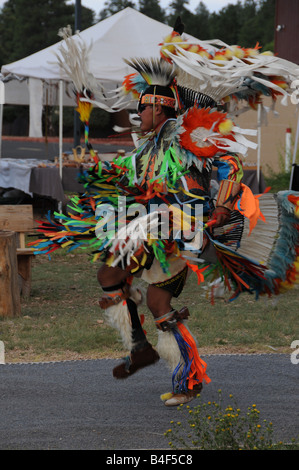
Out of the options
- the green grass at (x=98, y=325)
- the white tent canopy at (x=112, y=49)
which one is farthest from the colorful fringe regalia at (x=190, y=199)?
the white tent canopy at (x=112, y=49)

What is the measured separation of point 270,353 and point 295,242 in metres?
1.46

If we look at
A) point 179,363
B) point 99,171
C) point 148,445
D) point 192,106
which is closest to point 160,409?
point 179,363

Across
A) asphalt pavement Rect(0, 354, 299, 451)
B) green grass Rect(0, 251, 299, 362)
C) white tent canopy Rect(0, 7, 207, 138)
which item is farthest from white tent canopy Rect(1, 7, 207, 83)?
asphalt pavement Rect(0, 354, 299, 451)

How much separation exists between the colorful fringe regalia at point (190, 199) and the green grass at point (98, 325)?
21.6 inches

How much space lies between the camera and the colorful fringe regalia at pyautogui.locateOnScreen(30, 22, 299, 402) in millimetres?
4230

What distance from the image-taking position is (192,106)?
4484 millimetres

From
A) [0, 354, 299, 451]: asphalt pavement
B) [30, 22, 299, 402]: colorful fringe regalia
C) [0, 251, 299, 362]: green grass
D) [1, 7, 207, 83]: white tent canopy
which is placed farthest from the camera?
[1, 7, 207, 83]: white tent canopy

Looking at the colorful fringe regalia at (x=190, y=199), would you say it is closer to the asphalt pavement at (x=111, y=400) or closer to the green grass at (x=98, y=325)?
the asphalt pavement at (x=111, y=400)

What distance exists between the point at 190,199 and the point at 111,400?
50.8 inches

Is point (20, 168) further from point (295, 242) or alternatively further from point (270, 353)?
point (295, 242)

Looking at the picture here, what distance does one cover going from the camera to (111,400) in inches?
177

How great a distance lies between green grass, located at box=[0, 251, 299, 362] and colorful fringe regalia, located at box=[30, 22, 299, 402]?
0.55 metres

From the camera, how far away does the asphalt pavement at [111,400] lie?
385cm

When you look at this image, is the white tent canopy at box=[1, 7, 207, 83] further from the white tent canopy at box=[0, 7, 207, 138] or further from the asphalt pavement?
the asphalt pavement
